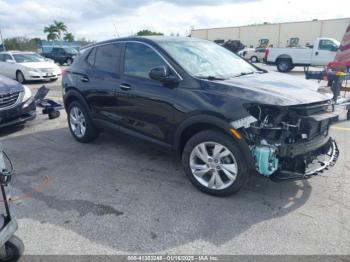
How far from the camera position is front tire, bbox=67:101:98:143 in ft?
17.4

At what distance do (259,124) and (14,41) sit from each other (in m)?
58.2

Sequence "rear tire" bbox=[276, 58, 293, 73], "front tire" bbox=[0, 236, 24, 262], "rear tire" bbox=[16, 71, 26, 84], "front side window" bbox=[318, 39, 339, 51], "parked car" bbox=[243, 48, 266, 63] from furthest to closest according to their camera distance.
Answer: "parked car" bbox=[243, 48, 266, 63] → "rear tire" bbox=[276, 58, 293, 73] → "front side window" bbox=[318, 39, 339, 51] → "rear tire" bbox=[16, 71, 26, 84] → "front tire" bbox=[0, 236, 24, 262]

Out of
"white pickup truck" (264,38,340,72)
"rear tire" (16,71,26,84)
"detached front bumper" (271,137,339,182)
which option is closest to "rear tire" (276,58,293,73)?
"white pickup truck" (264,38,340,72)

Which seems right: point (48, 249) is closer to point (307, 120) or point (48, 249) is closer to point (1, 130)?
point (307, 120)

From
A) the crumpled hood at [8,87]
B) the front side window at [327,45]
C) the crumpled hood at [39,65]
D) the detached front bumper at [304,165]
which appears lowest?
the detached front bumper at [304,165]

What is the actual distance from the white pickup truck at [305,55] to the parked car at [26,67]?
13546 mm

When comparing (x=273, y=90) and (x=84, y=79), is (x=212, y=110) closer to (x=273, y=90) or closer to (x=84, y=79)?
(x=273, y=90)

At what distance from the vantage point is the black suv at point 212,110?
124 inches

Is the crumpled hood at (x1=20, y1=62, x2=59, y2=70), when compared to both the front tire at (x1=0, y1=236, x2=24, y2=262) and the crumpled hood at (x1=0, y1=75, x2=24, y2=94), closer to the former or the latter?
the crumpled hood at (x1=0, y1=75, x2=24, y2=94)

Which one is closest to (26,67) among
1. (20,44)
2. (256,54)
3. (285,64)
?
(285,64)

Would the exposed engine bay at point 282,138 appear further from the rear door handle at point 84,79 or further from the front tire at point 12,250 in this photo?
the rear door handle at point 84,79

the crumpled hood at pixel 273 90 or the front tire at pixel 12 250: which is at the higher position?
the crumpled hood at pixel 273 90

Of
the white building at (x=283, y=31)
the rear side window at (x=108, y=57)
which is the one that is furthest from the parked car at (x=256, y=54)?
the rear side window at (x=108, y=57)

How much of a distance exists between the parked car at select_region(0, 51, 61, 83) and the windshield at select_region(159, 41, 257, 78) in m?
12.0
